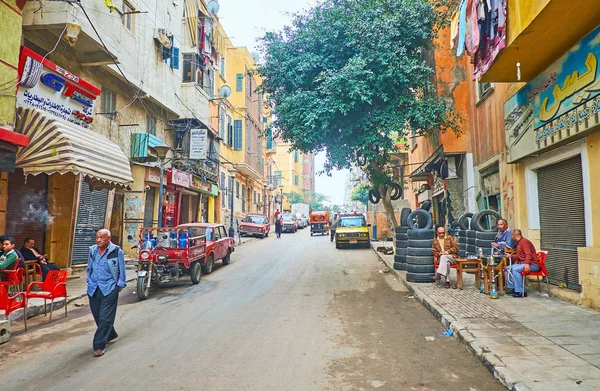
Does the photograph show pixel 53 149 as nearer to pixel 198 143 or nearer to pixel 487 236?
pixel 487 236

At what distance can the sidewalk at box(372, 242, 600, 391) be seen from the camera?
163 inches

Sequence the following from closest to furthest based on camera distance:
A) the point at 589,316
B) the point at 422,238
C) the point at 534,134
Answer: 1. the point at 589,316
2. the point at 534,134
3. the point at 422,238

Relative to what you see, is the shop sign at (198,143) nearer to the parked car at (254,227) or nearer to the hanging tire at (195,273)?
the hanging tire at (195,273)

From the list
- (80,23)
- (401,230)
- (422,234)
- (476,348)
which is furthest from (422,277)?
(80,23)

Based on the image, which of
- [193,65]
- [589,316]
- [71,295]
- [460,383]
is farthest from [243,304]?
[193,65]

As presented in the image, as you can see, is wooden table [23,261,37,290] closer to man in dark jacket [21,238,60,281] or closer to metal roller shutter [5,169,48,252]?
man in dark jacket [21,238,60,281]

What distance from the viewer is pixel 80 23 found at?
1157 cm

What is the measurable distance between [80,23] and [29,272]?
281 inches

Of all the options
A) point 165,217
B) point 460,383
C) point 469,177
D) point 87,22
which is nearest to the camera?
point 460,383

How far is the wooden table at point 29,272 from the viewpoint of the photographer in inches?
351

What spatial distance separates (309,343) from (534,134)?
7097 mm

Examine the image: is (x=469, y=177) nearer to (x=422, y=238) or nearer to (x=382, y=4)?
(x=422, y=238)

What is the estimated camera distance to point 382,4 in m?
13.3

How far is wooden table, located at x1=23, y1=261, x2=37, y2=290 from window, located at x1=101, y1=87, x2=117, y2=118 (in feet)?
23.2
